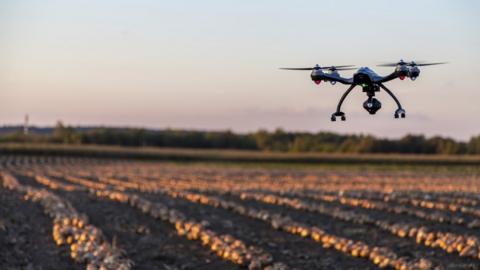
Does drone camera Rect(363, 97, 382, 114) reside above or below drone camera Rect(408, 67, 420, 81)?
below

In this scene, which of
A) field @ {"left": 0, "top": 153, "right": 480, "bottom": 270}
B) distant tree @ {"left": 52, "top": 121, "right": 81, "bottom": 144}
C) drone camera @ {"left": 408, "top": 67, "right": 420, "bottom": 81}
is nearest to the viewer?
drone camera @ {"left": 408, "top": 67, "right": 420, "bottom": 81}

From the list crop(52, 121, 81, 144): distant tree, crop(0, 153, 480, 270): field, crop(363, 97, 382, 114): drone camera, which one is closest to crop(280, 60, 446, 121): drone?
crop(363, 97, 382, 114): drone camera

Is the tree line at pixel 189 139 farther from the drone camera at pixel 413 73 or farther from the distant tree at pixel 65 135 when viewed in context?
the drone camera at pixel 413 73

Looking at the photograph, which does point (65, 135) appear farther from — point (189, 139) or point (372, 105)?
point (372, 105)

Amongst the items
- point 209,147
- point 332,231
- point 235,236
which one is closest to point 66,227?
point 235,236

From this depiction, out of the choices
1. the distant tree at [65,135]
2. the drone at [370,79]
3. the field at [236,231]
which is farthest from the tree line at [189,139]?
the drone at [370,79]

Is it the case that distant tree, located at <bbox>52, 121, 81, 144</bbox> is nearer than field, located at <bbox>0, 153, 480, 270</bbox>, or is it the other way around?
field, located at <bbox>0, 153, 480, 270</bbox>

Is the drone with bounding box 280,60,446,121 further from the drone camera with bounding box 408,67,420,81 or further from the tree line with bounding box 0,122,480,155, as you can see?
the tree line with bounding box 0,122,480,155

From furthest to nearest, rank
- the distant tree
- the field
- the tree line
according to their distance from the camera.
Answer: the distant tree
the tree line
the field
